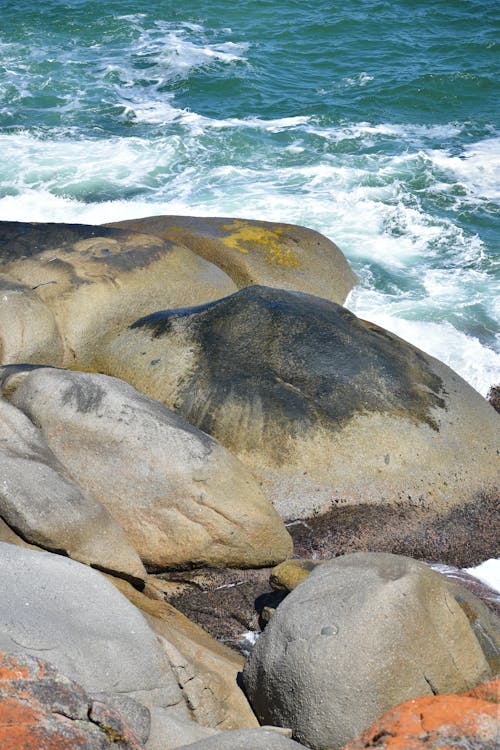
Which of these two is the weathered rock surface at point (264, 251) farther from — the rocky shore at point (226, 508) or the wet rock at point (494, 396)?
the wet rock at point (494, 396)

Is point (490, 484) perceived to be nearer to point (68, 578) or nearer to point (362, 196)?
point (68, 578)

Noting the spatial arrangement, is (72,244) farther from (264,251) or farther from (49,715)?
(49,715)

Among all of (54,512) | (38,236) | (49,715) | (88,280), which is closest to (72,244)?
(38,236)

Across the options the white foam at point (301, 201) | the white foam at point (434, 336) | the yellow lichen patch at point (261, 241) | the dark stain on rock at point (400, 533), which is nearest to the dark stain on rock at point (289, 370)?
the dark stain on rock at point (400, 533)

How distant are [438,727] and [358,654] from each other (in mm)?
1236

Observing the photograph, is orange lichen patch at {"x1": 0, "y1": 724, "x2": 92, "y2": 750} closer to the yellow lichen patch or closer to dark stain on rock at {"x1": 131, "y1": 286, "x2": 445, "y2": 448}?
dark stain on rock at {"x1": 131, "y1": 286, "x2": 445, "y2": 448}

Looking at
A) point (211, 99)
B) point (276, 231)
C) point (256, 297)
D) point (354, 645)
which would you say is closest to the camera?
point (354, 645)

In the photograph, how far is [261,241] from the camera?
36.0ft

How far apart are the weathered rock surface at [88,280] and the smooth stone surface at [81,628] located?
3.74 meters

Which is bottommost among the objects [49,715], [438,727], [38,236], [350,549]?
[350,549]

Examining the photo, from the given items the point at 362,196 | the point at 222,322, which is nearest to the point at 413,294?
the point at 362,196

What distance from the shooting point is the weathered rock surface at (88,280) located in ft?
29.1

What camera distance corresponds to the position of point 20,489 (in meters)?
6.09

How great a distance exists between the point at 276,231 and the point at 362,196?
12.6 feet
